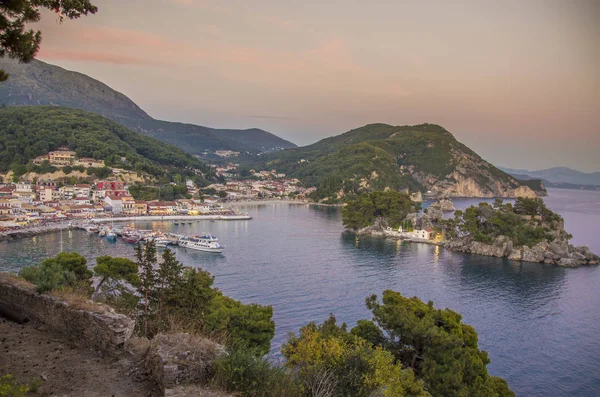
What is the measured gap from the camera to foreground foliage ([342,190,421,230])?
4294cm

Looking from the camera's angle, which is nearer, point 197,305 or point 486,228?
point 197,305

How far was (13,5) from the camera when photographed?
4.71m

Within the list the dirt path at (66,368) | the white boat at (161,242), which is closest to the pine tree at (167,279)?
the dirt path at (66,368)

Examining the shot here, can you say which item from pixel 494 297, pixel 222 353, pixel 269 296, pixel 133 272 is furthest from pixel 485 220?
pixel 222 353

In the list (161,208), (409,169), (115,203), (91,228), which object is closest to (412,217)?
(161,208)

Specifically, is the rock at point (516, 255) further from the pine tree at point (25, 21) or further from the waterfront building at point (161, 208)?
the waterfront building at point (161, 208)

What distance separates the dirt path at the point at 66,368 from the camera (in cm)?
389

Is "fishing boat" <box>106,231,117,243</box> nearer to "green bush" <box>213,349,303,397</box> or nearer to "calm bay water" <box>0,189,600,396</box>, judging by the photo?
"calm bay water" <box>0,189,600,396</box>

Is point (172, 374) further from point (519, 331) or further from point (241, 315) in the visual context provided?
point (519, 331)

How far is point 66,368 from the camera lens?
425cm

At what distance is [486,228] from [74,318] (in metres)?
35.3

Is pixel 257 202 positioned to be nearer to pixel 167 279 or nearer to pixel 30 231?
pixel 30 231

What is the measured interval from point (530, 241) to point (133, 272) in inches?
1139

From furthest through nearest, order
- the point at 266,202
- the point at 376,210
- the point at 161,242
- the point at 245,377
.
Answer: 1. the point at 266,202
2. the point at 376,210
3. the point at 161,242
4. the point at 245,377
